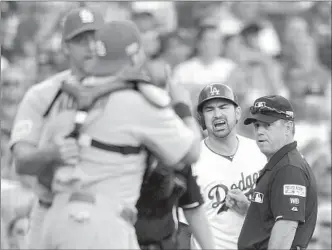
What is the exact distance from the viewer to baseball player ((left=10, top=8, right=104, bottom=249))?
4.99 m

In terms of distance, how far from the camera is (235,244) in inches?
252

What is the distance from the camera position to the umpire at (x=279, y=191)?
5430mm

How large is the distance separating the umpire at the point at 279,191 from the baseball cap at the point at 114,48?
3.45ft

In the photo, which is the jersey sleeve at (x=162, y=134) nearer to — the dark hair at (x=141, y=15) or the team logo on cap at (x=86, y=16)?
the team logo on cap at (x=86, y=16)

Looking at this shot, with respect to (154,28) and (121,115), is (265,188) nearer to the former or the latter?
(121,115)

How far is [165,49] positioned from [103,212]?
6.95 metres

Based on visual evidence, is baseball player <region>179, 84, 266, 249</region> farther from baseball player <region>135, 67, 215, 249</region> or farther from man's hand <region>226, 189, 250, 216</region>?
baseball player <region>135, 67, 215, 249</region>

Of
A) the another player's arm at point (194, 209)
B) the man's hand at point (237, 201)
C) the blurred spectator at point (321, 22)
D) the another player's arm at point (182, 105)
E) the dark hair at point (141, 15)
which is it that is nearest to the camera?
the another player's arm at point (182, 105)

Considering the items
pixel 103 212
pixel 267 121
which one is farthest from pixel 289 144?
pixel 103 212

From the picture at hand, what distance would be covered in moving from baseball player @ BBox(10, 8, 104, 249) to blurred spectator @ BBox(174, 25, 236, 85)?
506 centimetres

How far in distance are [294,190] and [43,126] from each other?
148 cm

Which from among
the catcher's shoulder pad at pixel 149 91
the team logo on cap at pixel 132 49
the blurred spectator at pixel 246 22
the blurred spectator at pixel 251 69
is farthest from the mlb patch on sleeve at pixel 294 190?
the blurred spectator at pixel 246 22

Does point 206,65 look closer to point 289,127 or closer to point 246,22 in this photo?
point 246,22

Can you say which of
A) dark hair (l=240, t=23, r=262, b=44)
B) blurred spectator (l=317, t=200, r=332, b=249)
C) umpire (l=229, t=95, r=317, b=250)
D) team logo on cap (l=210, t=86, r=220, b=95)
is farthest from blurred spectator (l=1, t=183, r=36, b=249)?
dark hair (l=240, t=23, r=262, b=44)
